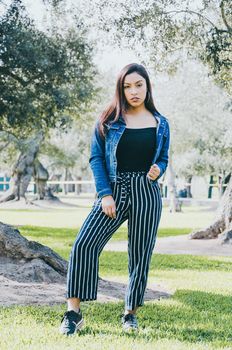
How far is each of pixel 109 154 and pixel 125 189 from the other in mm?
291

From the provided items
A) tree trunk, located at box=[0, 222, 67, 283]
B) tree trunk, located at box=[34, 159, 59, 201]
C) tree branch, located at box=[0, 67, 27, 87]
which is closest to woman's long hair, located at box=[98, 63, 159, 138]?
tree trunk, located at box=[0, 222, 67, 283]

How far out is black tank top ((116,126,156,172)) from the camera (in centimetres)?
469

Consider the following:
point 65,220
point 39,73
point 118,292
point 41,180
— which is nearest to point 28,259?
point 118,292

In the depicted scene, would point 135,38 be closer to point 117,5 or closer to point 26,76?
point 117,5

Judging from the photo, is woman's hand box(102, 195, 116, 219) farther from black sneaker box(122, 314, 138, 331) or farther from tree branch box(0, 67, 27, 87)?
tree branch box(0, 67, 27, 87)

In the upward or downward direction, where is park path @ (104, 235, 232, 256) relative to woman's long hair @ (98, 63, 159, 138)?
downward

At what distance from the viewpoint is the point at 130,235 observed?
187 inches

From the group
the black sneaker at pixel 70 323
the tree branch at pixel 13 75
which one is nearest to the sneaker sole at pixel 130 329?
the black sneaker at pixel 70 323

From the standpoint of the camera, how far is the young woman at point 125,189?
15.0 ft

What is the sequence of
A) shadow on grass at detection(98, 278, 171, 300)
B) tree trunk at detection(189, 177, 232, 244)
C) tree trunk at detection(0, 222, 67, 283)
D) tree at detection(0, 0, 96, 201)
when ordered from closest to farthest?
1. shadow on grass at detection(98, 278, 171, 300)
2. tree trunk at detection(0, 222, 67, 283)
3. tree trunk at detection(189, 177, 232, 244)
4. tree at detection(0, 0, 96, 201)

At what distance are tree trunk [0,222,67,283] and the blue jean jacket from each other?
8.43 ft

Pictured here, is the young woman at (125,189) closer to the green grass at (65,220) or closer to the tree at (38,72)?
the tree at (38,72)

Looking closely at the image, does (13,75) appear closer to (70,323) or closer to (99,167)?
(99,167)

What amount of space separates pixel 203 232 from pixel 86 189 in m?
70.6
